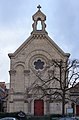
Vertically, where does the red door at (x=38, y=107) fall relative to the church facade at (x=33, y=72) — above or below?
below

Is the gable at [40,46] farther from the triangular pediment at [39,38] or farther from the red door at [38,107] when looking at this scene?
the red door at [38,107]

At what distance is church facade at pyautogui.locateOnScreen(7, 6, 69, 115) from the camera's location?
86.2 m

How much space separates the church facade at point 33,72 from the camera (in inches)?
3393

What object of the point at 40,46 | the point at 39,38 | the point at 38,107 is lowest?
the point at 38,107

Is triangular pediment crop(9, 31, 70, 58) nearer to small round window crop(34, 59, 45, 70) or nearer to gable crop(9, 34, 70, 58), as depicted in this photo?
gable crop(9, 34, 70, 58)

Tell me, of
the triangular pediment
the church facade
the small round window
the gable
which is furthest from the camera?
the small round window

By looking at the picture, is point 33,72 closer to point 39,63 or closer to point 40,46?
point 39,63

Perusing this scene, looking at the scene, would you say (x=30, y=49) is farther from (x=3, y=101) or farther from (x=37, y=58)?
(x=3, y=101)

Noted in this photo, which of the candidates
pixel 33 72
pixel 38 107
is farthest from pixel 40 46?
pixel 38 107

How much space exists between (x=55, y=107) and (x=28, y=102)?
5316 mm

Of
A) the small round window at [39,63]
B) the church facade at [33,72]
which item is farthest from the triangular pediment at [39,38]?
the small round window at [39,63]

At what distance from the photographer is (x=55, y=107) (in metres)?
86.1

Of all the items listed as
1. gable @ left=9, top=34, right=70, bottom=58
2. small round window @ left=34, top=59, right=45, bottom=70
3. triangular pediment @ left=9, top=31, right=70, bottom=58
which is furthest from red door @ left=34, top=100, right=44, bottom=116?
triangular pediment @ left=9, top=31, right=70, bottom=58

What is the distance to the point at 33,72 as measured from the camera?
87.6m
